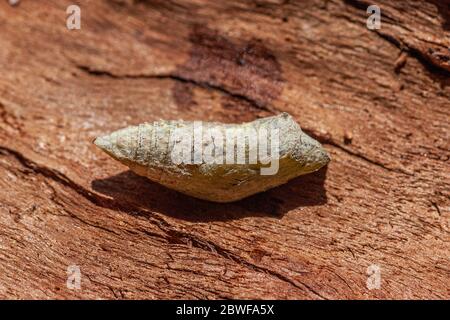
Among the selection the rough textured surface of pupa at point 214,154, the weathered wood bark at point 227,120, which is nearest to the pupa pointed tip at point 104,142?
the rough textured surface of pupa at point 214,154

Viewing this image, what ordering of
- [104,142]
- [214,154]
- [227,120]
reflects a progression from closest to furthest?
[214,154] → [104,142] → [227,120]

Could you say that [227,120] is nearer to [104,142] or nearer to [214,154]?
[214,154]

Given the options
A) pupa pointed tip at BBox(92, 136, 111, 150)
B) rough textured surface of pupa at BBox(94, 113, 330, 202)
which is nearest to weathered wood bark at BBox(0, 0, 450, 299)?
rough textured surface of pupa at BBox(94, 113, 330, 202)

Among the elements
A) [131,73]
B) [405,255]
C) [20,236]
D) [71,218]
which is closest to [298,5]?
[131,73]

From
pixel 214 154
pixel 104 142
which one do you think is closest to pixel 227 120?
pixel 214 154

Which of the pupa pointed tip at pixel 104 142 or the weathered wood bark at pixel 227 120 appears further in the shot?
the pupa pointed tip at pixel 104 142

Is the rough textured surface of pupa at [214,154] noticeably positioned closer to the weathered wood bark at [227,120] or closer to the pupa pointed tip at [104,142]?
the pupa pointed tip at [104,142]

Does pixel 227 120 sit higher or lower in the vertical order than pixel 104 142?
higher

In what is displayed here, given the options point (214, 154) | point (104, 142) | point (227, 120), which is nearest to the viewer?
point (214, 154)
